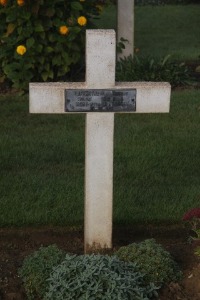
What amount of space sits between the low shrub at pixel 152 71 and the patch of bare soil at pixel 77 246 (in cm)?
459

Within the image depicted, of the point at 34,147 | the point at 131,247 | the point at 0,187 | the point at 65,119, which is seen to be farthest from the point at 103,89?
the point at 65,119

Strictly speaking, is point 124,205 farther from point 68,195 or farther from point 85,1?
point 85,1

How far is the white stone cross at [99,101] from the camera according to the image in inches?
199

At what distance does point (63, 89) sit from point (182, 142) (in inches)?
126

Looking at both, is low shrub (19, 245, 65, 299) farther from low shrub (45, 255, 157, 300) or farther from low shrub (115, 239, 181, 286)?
low shrub (115, 239, 181, 286)

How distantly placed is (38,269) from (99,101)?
3.34ft

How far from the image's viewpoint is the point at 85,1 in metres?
9.97

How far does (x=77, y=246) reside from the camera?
5.68 m

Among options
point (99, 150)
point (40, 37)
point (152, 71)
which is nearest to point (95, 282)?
point (99, 150)

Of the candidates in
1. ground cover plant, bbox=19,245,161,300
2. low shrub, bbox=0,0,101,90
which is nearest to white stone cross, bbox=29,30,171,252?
ground cover plant, bbox=19,245,161,300

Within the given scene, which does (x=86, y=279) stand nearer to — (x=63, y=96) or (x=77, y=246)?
(x=63, y=96)

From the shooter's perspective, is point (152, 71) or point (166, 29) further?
point (166, 29)

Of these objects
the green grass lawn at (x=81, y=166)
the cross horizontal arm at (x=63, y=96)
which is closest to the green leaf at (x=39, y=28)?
the green grass lawn at (x=81, y=166)

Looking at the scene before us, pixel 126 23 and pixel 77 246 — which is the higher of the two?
pixel 126 23
